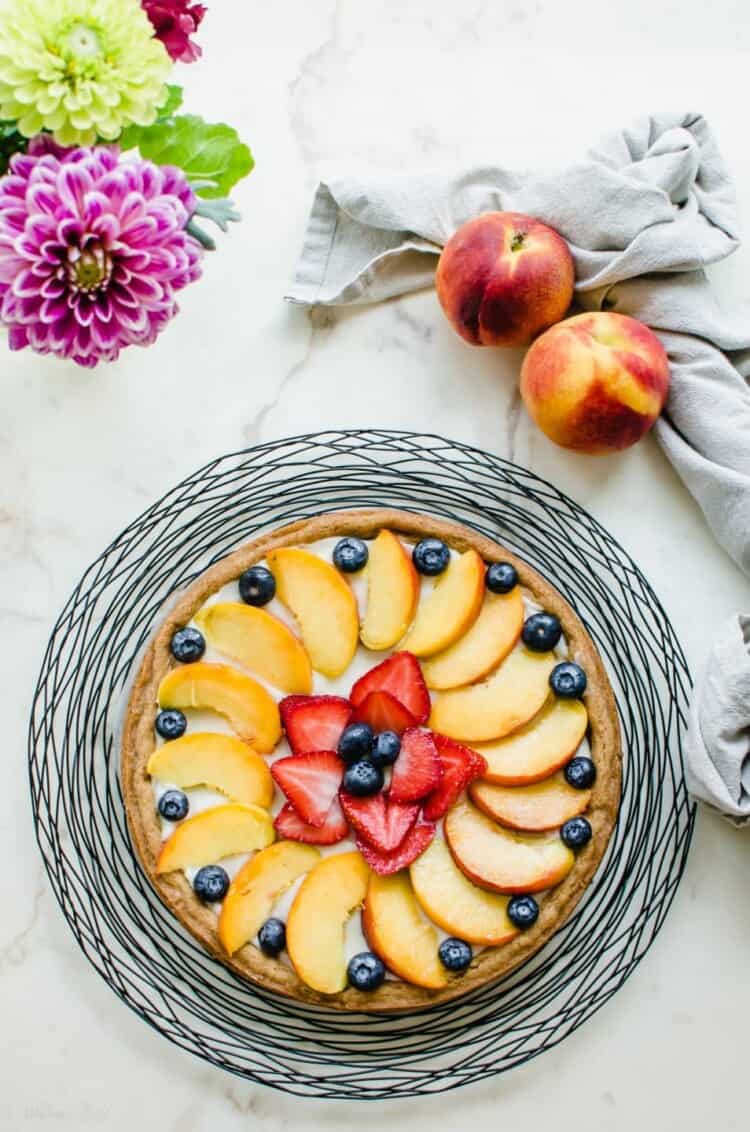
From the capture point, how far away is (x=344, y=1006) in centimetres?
219

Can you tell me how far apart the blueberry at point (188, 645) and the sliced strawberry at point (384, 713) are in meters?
0.32

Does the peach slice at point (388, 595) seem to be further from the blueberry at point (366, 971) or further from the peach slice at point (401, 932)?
the blueberry at point (366, 971)

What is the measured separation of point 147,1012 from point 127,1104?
186mm

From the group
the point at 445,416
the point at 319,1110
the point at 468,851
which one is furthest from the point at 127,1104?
the point at 445,416

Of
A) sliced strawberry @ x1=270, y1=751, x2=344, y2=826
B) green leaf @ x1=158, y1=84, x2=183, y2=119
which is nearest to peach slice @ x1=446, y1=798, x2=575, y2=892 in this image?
sliced strawberry @ x1=270, y1=751, x2=344, y2=826

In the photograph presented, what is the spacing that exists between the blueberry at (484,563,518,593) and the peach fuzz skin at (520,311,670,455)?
0.26 m

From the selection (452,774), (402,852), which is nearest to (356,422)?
(452,774)

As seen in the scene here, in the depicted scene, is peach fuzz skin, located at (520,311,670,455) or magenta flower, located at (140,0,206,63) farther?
peach fuzz skin, located at (520,311,670,455)

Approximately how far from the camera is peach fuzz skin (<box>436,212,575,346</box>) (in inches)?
87.9

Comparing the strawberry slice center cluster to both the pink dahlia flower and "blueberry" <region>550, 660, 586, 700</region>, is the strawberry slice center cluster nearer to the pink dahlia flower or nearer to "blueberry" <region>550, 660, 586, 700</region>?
"blueberry" <region>550, 660, 586, 700</region>

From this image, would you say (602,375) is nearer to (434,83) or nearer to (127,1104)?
(434,83)

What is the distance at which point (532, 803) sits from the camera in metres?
2.24

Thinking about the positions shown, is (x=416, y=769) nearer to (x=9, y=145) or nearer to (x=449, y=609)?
(x=449, y=609)

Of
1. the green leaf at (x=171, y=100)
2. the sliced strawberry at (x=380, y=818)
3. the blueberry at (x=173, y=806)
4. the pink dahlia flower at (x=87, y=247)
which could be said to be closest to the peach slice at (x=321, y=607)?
the sliced strawberry at (x=380, y=818)
